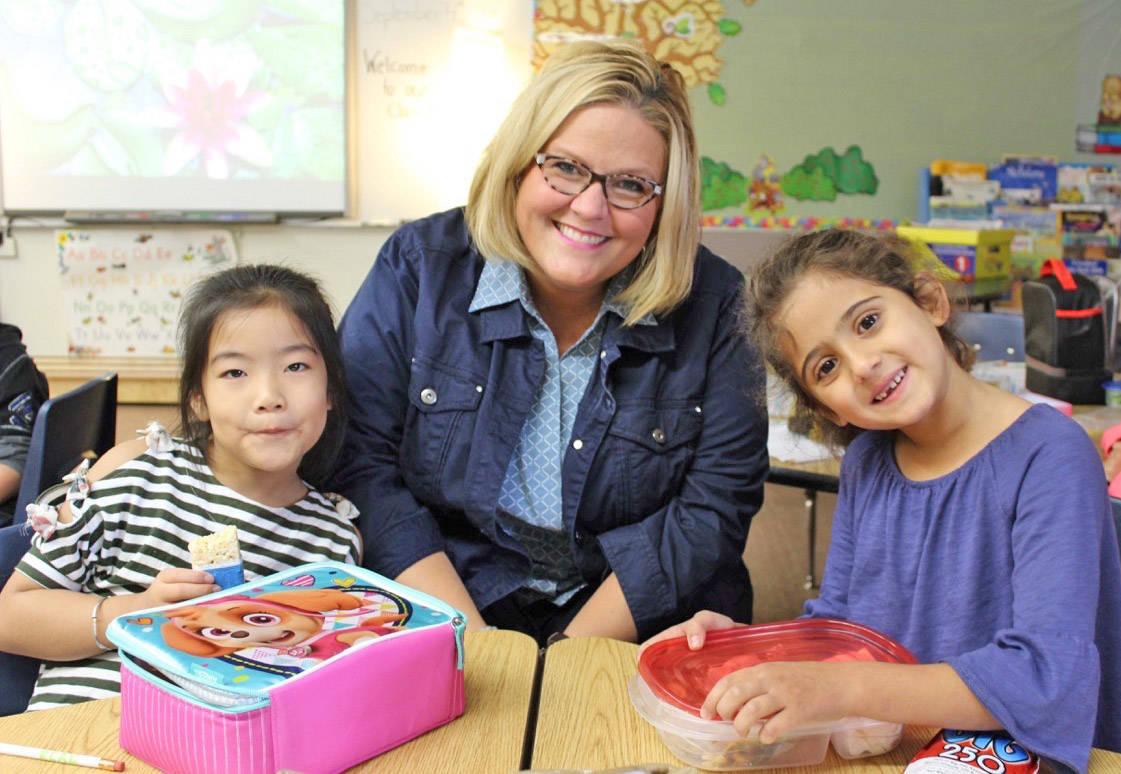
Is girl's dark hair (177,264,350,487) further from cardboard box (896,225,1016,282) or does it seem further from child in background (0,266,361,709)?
cardboard box (896,225,1016,282)

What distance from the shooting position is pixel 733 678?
0.89 m

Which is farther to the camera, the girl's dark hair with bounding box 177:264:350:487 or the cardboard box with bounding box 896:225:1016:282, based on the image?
the cardboard box with bounding box 896:225:1016:282

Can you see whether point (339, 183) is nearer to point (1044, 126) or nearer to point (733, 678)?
point (1044, 126)

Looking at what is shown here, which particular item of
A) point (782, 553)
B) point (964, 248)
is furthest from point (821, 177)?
point (782, 553)

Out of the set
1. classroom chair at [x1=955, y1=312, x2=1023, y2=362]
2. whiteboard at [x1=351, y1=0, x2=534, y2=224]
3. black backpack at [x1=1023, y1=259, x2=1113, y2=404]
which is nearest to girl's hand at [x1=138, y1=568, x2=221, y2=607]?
black backpack at [x1=1023, y1=259, x2=1113, y2=404]

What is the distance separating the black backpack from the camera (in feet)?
8.34

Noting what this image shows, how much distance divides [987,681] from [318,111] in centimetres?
455

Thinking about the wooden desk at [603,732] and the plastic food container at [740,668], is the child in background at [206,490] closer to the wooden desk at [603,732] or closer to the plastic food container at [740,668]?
the wooden desk at [603,732]

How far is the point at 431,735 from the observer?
93 cm

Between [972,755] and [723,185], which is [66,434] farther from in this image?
[723,185]

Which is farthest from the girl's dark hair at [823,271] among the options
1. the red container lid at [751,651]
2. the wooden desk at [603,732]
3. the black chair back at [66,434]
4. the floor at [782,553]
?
the floor at [782,553]

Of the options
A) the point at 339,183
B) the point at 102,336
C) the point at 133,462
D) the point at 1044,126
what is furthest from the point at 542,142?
the point at 1044,126

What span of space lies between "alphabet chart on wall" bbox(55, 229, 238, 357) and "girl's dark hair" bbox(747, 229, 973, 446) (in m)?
4.15

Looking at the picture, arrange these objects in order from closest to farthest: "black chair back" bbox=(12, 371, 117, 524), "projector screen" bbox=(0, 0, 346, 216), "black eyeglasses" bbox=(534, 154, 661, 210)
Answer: "black eyeglasses" bbox=(534, 154, 661, 210) < "black chair back" bbox=(12, 371, 117, 524) < "projector screen" bbox=(0, 0, 346, 216)
